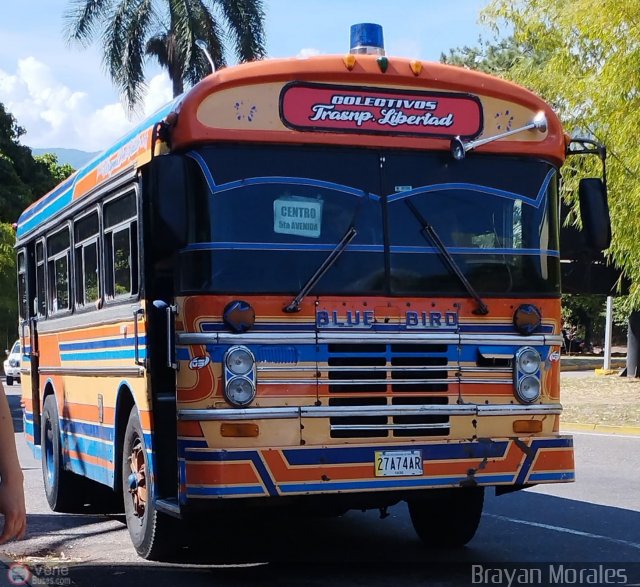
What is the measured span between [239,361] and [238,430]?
1.36 feet

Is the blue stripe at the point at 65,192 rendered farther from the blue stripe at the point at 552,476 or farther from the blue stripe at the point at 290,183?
the blue stripe at the point at 552,476

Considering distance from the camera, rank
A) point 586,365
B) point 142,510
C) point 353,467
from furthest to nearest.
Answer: point 586,365 < point 142,510 < point 353,467

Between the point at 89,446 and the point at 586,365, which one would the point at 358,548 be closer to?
the point at 89,446

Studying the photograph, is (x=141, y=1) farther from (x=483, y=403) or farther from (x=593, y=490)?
(x=483, y=403)

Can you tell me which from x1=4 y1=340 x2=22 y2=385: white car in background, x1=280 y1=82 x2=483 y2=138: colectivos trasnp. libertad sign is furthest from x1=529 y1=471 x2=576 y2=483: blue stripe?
x1=4 y1=340 x2=22 y2=385: white car in background

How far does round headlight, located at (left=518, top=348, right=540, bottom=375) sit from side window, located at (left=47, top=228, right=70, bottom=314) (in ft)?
15.0

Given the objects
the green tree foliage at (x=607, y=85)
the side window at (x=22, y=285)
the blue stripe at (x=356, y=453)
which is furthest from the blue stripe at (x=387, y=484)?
the green tree foliage at (x=607, y=85)

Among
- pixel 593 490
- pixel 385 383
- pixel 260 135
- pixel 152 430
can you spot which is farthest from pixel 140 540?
pixel 593 490

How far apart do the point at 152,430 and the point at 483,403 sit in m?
2.14

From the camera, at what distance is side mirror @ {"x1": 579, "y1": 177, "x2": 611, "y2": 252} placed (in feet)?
26.7

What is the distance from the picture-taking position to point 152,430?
755 centimetres

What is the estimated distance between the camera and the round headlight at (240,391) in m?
7.05

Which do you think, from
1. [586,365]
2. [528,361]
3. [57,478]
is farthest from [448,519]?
[586,365]

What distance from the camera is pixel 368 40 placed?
26.4ft
